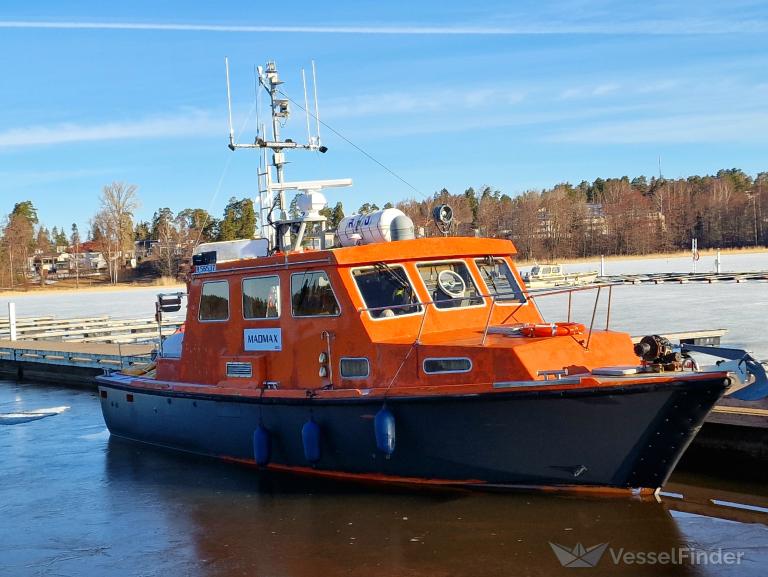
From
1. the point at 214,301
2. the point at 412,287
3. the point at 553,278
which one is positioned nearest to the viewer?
the point at 412,287

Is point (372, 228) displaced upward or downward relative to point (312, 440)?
upward

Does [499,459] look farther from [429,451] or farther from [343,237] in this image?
[343,237]

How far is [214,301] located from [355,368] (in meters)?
2.47

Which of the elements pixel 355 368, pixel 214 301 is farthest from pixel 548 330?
pixel 214 301

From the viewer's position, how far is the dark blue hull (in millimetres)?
7473

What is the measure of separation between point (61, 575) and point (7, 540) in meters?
1.39

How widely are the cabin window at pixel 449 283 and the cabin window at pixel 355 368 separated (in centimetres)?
110

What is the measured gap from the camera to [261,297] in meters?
9.80

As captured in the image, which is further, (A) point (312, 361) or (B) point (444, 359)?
(A) point (312, 361)

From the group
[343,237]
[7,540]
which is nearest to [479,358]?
[343,237]

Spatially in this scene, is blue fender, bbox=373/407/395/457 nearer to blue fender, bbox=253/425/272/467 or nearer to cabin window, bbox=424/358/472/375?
cabin window, bbox=424/358/472/375

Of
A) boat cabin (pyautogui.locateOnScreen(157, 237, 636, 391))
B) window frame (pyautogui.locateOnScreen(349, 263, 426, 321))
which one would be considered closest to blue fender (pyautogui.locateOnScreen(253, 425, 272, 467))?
boat cabin (pyautogui.locateOnScreen(157, 237, 636, 391))
